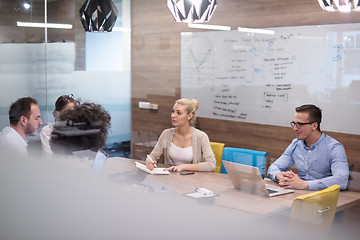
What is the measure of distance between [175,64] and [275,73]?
0.68 meters

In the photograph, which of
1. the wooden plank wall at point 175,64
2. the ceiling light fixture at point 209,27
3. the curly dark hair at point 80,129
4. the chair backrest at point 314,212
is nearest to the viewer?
the chair backrest at point 314,212

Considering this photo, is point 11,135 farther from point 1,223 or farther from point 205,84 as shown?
point 205,84

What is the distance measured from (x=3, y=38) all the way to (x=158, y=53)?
0.67 meters

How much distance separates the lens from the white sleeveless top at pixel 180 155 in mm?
1966

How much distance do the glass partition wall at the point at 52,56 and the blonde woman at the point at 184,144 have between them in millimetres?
463

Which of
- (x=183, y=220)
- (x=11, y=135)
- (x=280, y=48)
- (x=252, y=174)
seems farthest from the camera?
(x=280, y=48)

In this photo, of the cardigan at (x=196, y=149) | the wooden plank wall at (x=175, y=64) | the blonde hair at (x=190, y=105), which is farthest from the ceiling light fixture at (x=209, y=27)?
the cardigan at (x=196, y=149)

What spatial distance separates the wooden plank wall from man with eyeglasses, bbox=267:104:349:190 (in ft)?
0.16

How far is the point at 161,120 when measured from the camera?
1.87 meters

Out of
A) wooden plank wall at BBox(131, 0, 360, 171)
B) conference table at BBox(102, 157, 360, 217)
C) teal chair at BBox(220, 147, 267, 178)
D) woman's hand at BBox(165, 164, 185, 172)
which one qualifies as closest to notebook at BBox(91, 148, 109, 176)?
conference table at BBox(102, 157, 360, 217)

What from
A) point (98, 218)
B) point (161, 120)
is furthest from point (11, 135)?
point (161, 120)

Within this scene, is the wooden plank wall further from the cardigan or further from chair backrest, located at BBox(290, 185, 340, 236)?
chair backrest, located at BBox(290, 185, 340, 236)

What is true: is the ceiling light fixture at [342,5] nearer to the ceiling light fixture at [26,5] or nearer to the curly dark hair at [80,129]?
the curly dark hair at [80,129]

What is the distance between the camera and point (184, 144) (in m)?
1.94
